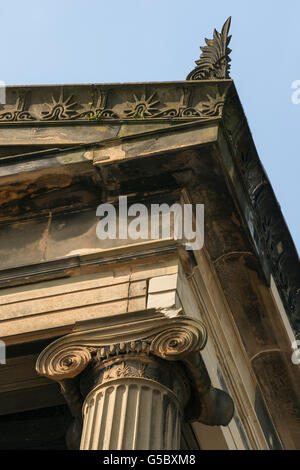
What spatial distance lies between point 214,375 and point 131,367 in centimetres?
207

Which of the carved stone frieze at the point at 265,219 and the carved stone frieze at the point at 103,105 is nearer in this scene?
the carved stone frieze at the point at 265,219

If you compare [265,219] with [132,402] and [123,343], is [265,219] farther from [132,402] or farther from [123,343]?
[132,402]

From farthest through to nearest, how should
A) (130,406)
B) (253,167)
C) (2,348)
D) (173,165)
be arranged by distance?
1. (253,167)
2. (173,165)
3. (2,348)
4. (130,406)

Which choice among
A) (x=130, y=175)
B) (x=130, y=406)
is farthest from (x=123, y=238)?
(x=130, y=406)

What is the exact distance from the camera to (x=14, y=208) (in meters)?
15.2

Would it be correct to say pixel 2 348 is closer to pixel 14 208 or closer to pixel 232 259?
pixel 14 208

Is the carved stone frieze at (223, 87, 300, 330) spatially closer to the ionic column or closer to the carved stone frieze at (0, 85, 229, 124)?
the carved stone frieze at (0, 85, 229, 124)

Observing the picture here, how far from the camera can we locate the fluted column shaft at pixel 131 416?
11883mm

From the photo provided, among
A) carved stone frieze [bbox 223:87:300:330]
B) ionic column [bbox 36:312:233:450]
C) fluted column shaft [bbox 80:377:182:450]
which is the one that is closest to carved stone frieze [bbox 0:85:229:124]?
carved stone frieze [bbox 223:87:300:330]

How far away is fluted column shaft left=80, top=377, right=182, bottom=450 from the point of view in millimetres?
11883

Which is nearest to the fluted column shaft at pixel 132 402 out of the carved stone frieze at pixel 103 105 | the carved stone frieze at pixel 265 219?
the carved stone frieze at pixel 265 219

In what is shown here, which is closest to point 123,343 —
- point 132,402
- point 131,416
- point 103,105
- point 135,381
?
point 135,381

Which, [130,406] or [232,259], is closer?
[130,406]

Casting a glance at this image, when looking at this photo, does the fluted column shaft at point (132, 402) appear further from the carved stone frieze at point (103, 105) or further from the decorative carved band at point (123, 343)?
the carved stone frieze at point (103, 105)
